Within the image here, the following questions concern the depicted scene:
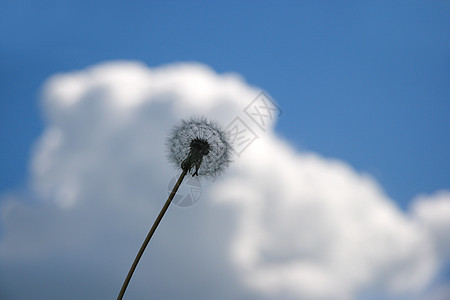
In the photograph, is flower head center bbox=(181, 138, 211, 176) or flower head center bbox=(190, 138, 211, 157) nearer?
flower head center bbox=(181, 138, 211, 176)

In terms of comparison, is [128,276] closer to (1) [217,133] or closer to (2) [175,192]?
(2) [175,192]

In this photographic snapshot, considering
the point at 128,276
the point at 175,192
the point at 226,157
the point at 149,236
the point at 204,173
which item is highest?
the point at 226,157

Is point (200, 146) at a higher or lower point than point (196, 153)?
higher

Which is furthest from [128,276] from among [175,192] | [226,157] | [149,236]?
[226,157]

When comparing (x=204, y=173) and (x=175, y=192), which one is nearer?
(x=175, y=192)

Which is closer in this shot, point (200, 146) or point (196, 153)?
point (196, 153)

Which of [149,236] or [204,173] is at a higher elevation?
[204,173]

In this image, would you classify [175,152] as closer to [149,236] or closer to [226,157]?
[226,157]

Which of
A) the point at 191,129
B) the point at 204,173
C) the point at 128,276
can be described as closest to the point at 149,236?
the point at 128,276

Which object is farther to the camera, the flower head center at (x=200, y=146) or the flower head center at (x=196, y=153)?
the flower head center at (x=200, y=146)
